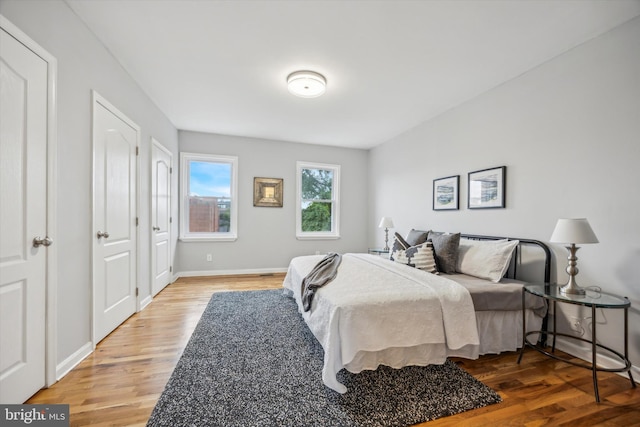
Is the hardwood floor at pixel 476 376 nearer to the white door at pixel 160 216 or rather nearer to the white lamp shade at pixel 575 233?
the white lamp shade at pixel 575 233

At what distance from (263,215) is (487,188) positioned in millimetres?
3707

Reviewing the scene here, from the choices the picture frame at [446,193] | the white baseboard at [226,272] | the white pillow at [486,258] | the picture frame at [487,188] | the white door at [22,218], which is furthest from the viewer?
the white baseboard at [226,272]

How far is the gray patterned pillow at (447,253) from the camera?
271 centimetres

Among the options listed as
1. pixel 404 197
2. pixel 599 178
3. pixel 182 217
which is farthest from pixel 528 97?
pixel 182 217

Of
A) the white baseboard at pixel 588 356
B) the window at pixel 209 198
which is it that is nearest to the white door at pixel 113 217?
the window at pixel 209 198

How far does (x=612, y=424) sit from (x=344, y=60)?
3141mm

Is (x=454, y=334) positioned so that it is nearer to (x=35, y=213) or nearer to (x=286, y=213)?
(x=35, y=213)

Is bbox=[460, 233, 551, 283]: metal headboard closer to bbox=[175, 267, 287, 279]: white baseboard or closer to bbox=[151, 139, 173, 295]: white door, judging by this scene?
bbox=[175, 267, 287, 279]: white baseboard

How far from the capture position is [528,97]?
2.57 meters

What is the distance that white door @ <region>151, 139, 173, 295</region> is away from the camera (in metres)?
3.46

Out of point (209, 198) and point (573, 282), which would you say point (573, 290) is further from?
point (209, 198)

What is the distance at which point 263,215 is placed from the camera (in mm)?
5117

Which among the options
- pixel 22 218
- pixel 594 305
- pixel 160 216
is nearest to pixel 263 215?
pixel 160 216

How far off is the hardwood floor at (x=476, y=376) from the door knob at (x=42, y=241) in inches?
36.6
